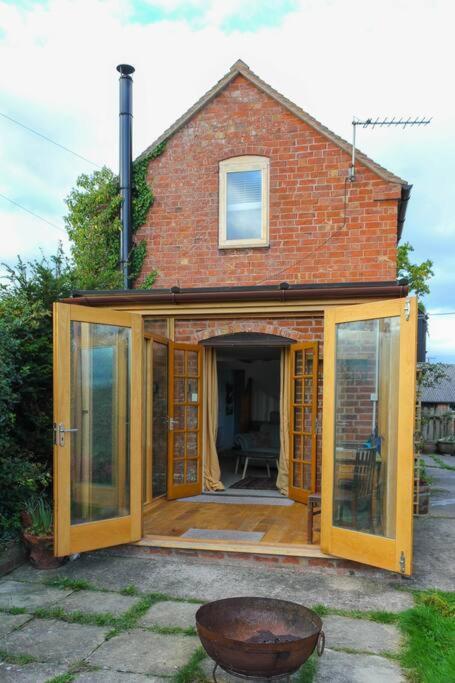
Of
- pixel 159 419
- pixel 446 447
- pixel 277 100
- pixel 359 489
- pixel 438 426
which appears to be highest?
pixel 277 100

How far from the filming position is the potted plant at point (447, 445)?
15391mm

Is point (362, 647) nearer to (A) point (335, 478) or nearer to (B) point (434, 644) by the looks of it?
(B) point (434, 644)

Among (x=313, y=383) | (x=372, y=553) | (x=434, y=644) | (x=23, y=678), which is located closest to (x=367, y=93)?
(x=313, y=383)

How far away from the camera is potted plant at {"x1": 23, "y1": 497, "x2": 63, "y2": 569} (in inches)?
188

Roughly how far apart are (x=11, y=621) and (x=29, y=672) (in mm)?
764

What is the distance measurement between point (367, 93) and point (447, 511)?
22.0 ft

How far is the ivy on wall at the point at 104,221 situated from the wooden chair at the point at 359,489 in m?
4.83

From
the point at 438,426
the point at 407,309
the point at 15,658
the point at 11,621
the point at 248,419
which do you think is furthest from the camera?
the point at 438,426

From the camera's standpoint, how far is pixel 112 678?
3.03 m

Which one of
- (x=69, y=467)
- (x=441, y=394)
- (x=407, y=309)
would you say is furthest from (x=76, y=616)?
(x=441, y=394)

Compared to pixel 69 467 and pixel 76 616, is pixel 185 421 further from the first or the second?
pixel 76 616

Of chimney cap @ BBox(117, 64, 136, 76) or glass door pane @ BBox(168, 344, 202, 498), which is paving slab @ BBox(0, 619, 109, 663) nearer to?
glass door pane @ BBox(168, 344, 202, 498)

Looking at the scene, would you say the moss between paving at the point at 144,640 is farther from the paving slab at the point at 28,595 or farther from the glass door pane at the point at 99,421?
the glass door pane at the point at 99,421

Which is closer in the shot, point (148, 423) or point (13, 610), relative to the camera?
point (13, 610)
